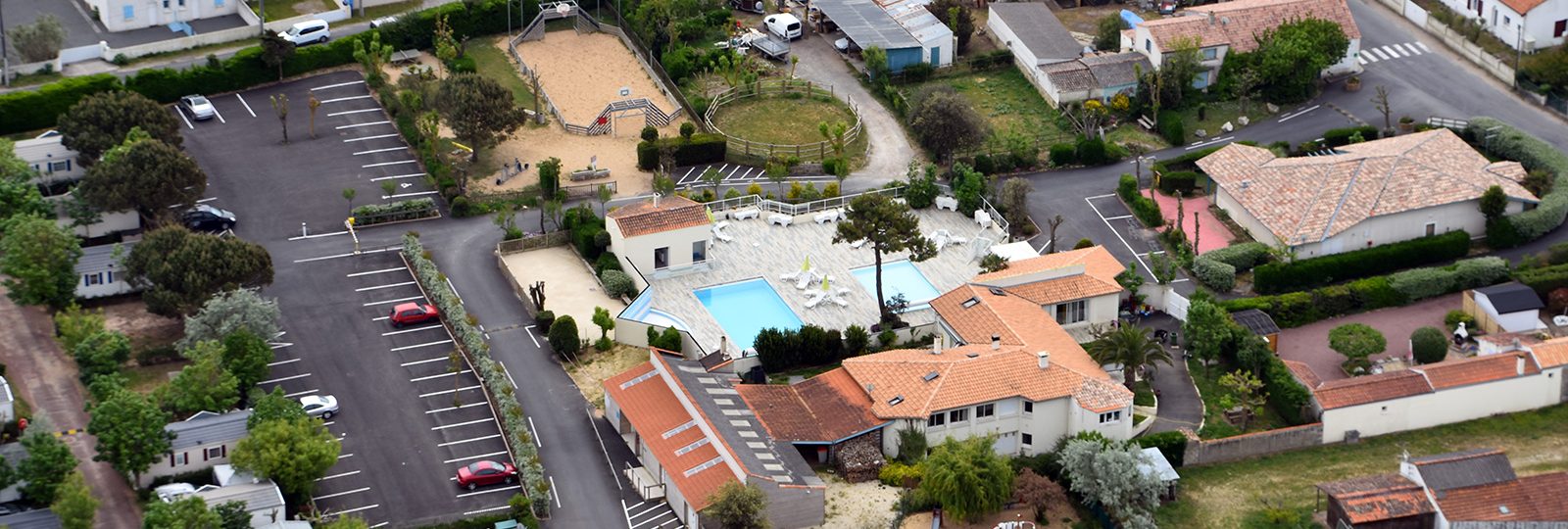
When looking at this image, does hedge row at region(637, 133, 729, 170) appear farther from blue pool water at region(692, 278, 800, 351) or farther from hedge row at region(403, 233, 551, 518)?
hedge row at region(403, 233, 551, 518)

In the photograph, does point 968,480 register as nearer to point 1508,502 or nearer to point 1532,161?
point 1508,502

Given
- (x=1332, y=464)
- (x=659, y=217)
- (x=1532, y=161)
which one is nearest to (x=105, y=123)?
(x=659, y=217)

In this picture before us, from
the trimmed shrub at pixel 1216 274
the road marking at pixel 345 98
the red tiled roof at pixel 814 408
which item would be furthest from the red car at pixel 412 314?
the trimmed shrub at pixel 1216 274

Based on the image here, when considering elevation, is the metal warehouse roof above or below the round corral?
above

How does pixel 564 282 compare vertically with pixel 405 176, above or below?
below

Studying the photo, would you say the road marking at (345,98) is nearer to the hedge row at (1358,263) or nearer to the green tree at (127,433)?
the green tree at (127,433)

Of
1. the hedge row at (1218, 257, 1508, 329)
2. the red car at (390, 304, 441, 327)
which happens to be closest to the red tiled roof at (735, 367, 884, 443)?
the red car at (390, 304, 441, 327)
